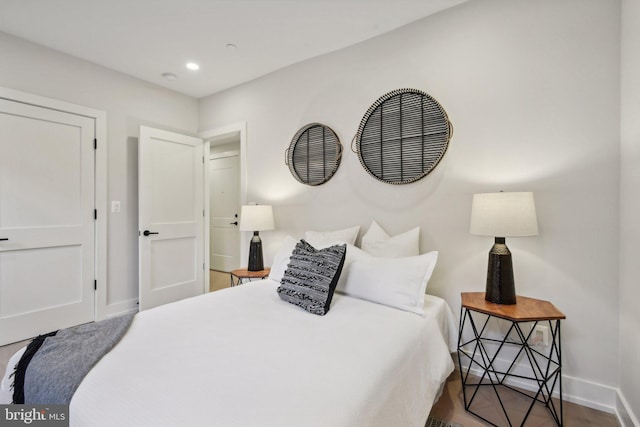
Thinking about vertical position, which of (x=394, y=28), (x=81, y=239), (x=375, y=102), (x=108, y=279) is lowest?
(x=108, y=279)

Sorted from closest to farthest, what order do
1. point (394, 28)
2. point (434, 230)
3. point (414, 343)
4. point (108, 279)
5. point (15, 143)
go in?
point (414, 343), point (434, 230), point (394, 28), point (15, 143), point (108, 279)

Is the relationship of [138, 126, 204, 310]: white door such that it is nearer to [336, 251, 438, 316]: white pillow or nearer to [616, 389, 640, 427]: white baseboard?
[336, 251, 438, 316]: white pillow

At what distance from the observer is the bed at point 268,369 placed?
0.86 m

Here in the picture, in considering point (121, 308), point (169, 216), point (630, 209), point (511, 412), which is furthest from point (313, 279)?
point (121, 308)

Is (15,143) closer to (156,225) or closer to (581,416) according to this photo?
(156,225)

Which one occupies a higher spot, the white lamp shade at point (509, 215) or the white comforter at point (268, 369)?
the white lamp shade at point (509, 215)

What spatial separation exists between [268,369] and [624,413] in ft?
6.09

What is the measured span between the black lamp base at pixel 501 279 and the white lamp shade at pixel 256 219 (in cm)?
191

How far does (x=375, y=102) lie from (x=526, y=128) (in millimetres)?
1080

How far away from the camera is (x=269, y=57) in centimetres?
281

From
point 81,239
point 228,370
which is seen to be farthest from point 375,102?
point 81,239

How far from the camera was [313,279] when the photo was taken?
5.82ft

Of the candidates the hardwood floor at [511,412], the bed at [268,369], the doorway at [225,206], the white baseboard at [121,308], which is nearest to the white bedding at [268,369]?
the bed at [268,369]

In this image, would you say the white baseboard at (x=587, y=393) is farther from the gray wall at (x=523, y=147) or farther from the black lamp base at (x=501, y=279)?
the black lamp base at (x=501, y=279)
